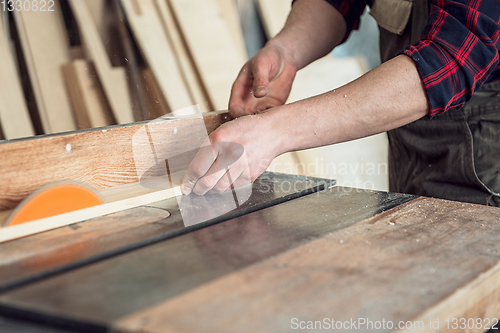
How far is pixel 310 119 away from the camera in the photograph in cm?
106

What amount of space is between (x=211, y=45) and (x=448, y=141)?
68.3 inches

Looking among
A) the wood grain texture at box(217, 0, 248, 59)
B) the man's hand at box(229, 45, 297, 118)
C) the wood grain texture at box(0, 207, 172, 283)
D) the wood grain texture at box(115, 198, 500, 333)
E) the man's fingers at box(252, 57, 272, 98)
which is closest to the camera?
the wood grain texture at box(115, 198, 500, 333)

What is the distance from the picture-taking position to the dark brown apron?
129 cm

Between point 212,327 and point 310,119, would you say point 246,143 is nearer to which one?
point 310,119

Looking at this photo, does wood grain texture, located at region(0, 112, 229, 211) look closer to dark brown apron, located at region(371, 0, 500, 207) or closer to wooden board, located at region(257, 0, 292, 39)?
dark brown apron, located at region(371, 0, 500, 207)

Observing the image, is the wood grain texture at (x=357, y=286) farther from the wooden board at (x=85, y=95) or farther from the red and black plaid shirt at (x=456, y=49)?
the wooden board at (x=85, y=95)

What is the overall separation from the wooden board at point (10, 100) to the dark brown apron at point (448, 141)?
1.85 metres

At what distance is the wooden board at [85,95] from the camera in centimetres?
240

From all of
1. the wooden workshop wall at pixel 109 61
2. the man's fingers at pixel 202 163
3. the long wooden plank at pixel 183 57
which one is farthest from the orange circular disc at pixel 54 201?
the long wooden plank at pixel 183 57

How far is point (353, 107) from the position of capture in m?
1.06

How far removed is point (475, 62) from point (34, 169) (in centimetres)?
112

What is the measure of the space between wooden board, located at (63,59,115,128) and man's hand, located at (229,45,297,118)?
51.2 inches

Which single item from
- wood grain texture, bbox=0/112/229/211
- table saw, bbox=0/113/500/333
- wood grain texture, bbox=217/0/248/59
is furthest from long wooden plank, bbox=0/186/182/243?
wood grain texture, bbox=217/0/248/59

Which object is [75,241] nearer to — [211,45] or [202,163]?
[202,163]
